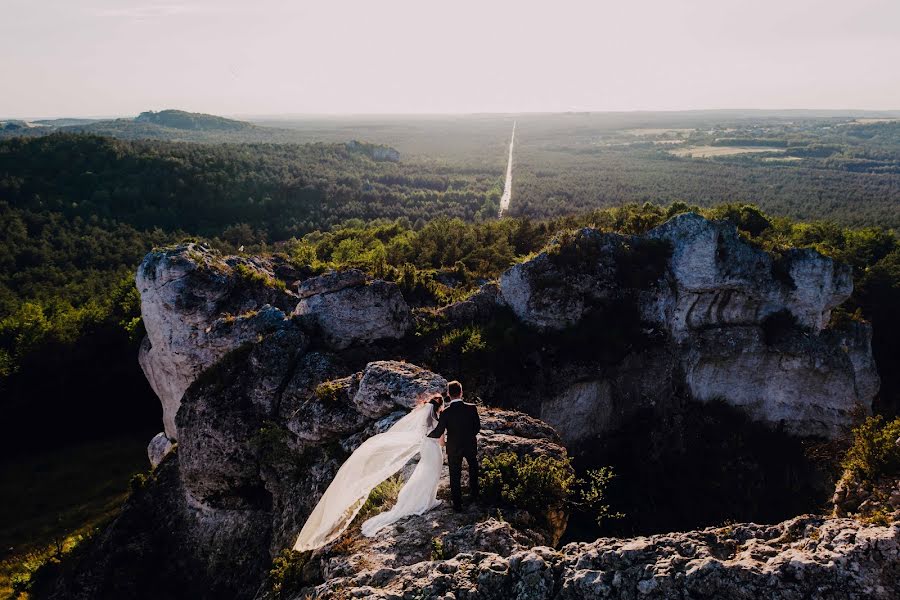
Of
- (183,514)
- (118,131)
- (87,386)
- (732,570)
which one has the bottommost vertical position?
(87,386)

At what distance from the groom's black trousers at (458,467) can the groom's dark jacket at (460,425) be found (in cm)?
7

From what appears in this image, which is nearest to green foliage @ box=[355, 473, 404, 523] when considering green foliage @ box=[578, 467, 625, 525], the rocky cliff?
the rocky cliff

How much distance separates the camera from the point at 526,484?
9.61 meters

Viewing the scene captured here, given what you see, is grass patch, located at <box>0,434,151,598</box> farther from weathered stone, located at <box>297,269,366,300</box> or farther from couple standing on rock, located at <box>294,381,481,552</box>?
couple standing on rock, located at <box>294,381,481,552</box>

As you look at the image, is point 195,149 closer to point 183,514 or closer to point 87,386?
point 87,386

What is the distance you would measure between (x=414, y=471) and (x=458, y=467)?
1.07 m

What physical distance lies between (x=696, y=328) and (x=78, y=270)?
185ft

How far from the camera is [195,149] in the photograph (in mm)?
89938

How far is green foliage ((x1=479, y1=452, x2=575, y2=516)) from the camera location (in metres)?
9.45

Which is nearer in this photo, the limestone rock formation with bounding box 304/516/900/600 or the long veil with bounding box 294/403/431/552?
the limestone rock formation with bounding box 304/516/900/600

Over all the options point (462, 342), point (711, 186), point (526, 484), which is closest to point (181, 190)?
point (462, 342)

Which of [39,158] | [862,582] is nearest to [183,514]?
[862,582]

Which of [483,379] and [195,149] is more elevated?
[195,149]

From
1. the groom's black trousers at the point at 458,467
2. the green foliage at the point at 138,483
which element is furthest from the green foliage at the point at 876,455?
the green foliage at the point at 138,483
